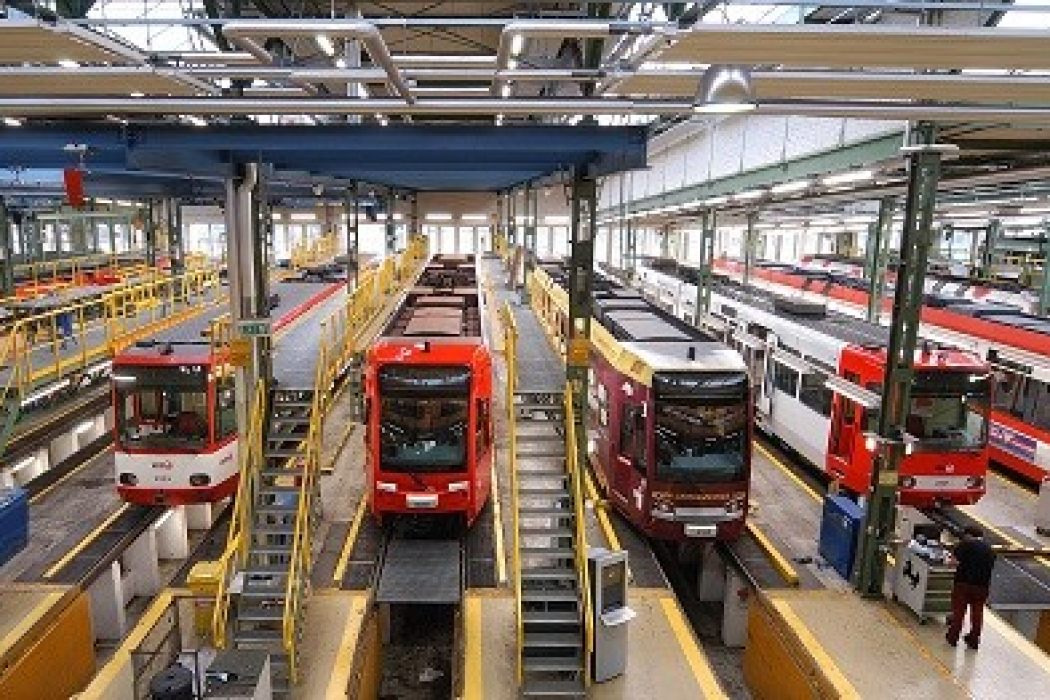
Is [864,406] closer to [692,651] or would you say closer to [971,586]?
[971,586]

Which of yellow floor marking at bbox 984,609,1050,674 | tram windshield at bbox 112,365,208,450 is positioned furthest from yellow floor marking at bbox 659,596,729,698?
tram windshield at bbox 112,365,208,450

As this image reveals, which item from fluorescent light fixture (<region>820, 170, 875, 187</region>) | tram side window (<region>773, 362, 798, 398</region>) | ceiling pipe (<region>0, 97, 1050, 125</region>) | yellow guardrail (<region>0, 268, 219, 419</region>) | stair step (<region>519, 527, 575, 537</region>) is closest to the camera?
ceiling pipe (<region>0, 97, 1050, 125</region>)

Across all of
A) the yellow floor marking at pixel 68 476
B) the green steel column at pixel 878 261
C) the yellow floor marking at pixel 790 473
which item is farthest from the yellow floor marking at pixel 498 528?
the green steel column at pixel 878 261

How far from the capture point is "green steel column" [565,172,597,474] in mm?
11656

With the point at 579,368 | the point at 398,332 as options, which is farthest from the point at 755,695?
the point at 398,332

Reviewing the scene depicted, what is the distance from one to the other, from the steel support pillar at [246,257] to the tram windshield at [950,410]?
37.2 ft

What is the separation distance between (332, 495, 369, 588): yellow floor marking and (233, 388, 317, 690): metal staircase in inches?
33.2

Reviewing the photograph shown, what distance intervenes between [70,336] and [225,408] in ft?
23.4

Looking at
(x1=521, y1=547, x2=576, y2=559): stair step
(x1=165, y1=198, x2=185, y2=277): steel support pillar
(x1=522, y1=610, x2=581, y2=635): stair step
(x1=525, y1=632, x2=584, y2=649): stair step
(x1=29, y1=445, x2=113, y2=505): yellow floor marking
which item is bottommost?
(x1=29, y1=445, x2=113, y2=505): yellow floor marking

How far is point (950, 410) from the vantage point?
13.7 meters

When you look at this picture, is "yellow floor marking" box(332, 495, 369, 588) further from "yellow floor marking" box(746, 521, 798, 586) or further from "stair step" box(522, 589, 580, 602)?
"yellow floor marking" box(746, 521, 798, 586)

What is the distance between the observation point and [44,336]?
67.8ft

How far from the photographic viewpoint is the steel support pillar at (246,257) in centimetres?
1204

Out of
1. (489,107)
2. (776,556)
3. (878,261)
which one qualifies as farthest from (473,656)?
(878,261)
